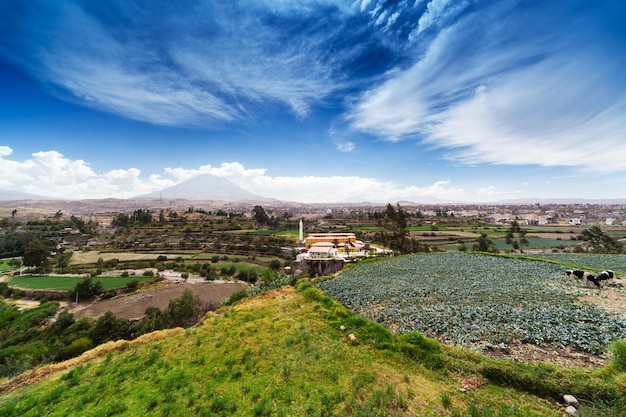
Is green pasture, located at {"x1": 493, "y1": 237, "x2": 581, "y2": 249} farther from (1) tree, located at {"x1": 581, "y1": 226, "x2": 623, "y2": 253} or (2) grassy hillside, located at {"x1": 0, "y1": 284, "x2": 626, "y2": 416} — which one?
(2) grassy hillside, located at {"x1": 0, "y1": 284, "x2": 626, "y2": 416}

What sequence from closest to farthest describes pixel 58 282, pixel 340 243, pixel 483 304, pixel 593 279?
pixel 483 304 → pixel 593 279 → pixel 58 282 → pixel 340 243

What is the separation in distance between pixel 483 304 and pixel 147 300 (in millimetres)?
55637

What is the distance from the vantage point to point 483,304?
13.1 m

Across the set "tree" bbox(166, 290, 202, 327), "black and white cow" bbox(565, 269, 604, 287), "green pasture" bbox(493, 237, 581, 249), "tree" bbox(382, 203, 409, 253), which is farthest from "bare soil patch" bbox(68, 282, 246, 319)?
"green pasture" bbox(493, 237, 581, 249)

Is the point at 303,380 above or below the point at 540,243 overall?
above

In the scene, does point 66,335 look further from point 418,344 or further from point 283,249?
point 283,249

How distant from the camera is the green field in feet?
188

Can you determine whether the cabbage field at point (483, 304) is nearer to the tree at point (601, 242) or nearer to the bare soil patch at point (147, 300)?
the bare soil patch at point (147, 300)

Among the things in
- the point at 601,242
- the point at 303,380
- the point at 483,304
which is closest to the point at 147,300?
the point at 303,380

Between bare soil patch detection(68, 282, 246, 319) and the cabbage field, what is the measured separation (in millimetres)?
34270

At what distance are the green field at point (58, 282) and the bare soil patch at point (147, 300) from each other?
882 cm

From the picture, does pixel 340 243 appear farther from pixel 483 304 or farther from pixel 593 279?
pixel 483 304

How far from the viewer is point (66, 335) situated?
3494cm

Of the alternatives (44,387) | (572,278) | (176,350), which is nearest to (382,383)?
(176,350)
